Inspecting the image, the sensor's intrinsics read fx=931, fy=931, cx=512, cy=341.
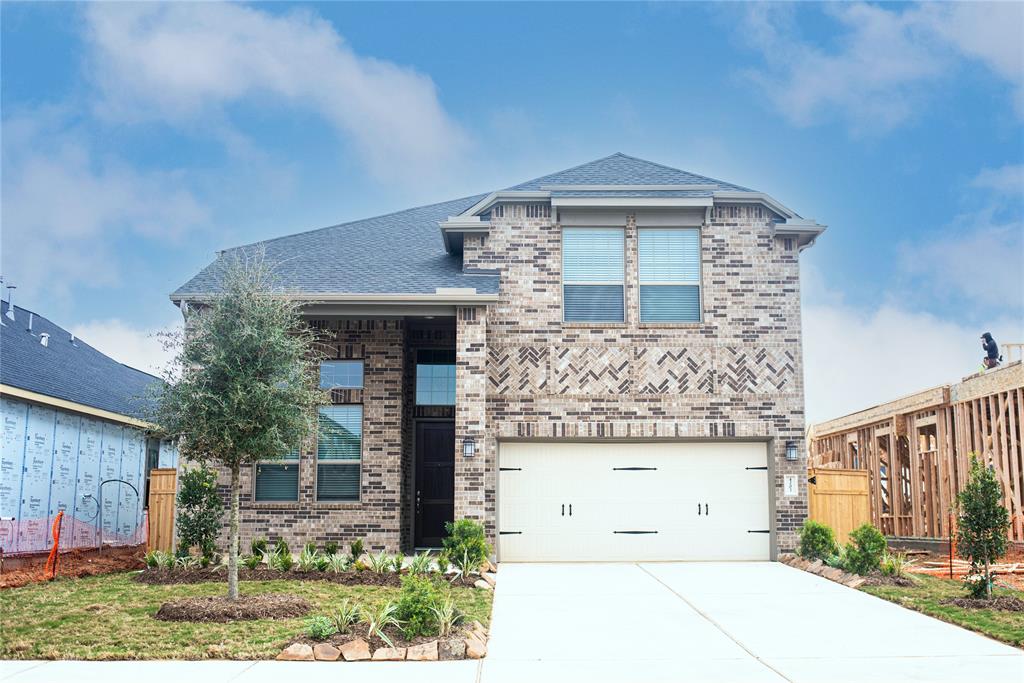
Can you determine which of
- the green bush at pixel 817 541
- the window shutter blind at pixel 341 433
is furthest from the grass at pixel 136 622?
the green bush at pixel 817 541

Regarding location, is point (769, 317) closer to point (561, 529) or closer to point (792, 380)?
point (792, 380)

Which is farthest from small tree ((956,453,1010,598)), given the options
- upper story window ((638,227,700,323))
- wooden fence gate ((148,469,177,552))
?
wooden fence gate ((148,469,177,552))

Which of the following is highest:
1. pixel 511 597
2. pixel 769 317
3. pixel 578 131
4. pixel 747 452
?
pixel 578 131

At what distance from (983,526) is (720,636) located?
13.4 feet

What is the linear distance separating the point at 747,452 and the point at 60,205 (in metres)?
16.3

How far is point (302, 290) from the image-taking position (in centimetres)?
1486

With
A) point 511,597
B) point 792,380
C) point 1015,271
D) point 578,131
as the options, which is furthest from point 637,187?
point 1015,271

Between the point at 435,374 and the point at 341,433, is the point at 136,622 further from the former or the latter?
the point at 435,374

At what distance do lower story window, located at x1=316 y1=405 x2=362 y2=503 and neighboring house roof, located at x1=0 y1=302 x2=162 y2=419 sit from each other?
9.97ft

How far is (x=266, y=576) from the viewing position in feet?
42.0

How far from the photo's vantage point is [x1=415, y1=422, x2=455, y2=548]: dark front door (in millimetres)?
16625

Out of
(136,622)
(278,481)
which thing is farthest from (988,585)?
(278,481)

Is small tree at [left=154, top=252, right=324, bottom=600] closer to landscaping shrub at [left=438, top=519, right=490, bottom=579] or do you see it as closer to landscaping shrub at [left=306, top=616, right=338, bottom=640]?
landscaping shrub at [left=306, top=616, right=338, bottom=640]

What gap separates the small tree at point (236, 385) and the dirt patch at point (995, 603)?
7.85 meters
